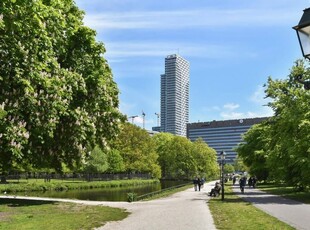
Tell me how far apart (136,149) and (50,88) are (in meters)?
70.6

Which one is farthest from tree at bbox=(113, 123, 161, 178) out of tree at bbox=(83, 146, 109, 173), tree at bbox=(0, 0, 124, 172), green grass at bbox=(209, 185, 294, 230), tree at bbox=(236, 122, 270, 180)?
green grass at bbox=(209, 185, 294, 230)

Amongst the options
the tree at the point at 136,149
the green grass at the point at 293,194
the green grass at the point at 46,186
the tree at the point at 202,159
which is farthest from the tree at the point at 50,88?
the tree at the point at 202,159

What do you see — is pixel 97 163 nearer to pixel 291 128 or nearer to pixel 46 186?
pixel 46 186

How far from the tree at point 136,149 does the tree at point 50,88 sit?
58134 millimetres

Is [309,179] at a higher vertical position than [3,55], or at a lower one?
lower

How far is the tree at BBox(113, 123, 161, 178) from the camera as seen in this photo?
8494 centimetres

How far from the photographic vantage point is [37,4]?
1040 centimetres

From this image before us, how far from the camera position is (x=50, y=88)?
17219 mm

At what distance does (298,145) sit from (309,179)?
3.09 metres

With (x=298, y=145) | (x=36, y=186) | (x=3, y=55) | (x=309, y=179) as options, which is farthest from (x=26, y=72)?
(x=36, y=186)

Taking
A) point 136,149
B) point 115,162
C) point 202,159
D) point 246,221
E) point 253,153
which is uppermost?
point 136,149

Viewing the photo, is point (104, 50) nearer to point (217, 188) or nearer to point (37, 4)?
point (37, 4)

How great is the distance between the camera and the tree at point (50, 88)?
13.8 metres

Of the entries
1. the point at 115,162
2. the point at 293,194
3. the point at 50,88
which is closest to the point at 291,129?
the point at 293,194
